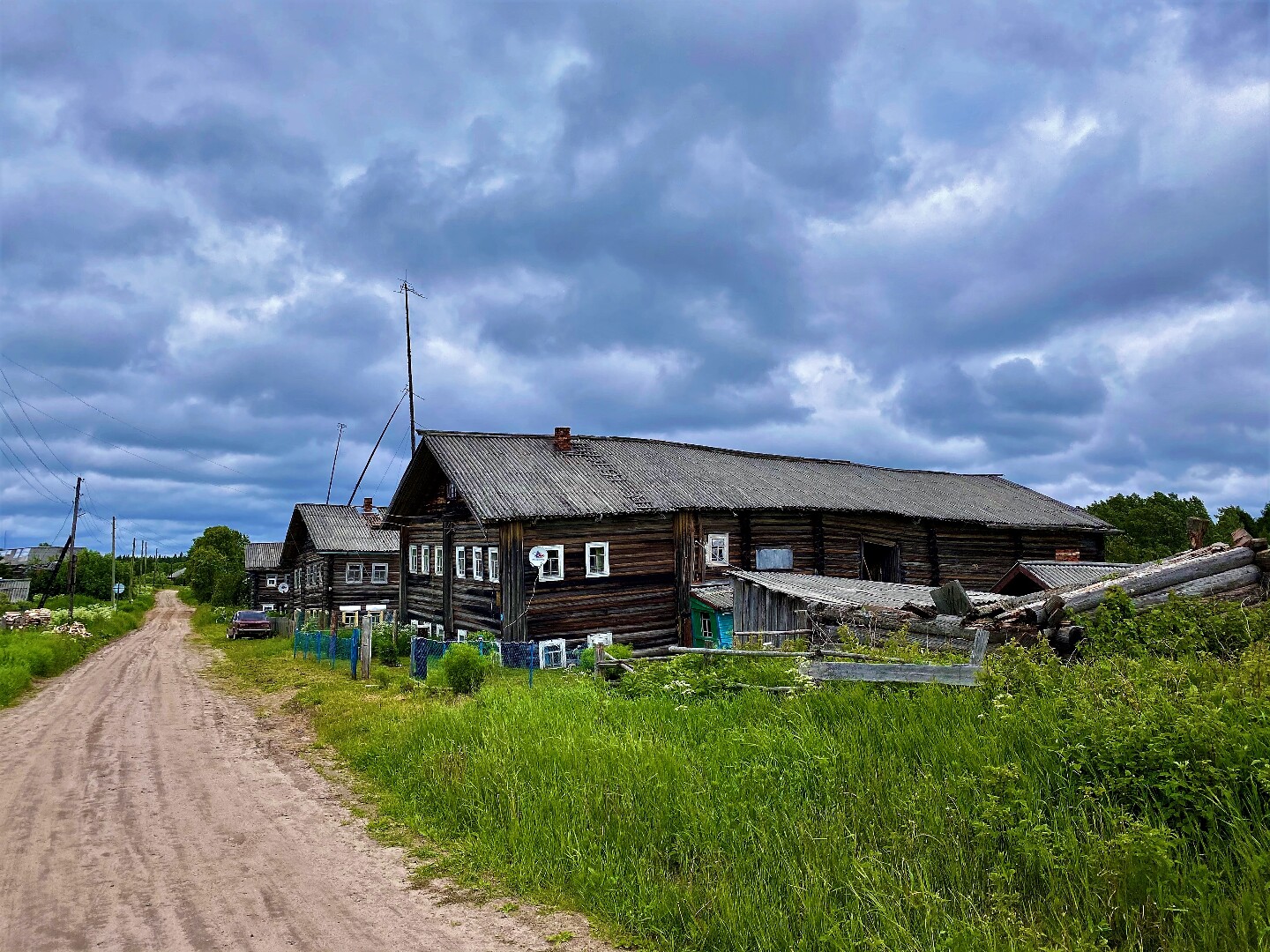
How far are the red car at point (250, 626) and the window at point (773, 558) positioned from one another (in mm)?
25313

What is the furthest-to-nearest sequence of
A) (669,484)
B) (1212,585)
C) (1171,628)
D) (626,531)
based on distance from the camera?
Result: (669,484)
(626,531)
(1212,585)
(1171,628)

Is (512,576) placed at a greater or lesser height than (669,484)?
lesser

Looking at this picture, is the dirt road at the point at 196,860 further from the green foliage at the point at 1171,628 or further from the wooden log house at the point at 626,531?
the wooden log house at the point at 626,531

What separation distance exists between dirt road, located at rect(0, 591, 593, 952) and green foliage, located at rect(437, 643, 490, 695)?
353cm

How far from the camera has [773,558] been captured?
1074 inches

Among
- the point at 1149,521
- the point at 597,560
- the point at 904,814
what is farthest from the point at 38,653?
the point at 1149,521

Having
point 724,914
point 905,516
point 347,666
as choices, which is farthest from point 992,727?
point 905,516

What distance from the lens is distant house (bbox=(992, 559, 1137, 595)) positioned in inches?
798

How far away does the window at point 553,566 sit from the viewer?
22547mm

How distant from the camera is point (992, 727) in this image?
6.29 m

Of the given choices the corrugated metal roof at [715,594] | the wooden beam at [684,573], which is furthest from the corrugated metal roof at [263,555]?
the corrugated metal roof at [715,594]

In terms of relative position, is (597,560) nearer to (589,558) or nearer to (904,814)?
(589,558)

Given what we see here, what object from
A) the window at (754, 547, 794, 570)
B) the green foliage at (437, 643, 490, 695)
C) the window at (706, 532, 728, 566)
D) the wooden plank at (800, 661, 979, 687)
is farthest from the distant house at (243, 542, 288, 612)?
the wooden plank at (800, 661, 979, 687)

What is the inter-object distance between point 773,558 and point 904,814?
2195 centimetres
